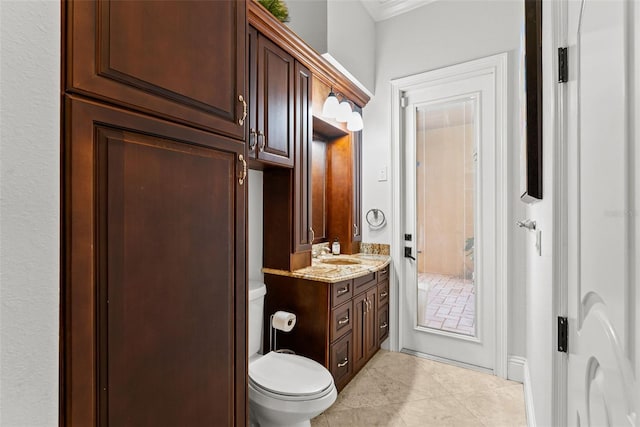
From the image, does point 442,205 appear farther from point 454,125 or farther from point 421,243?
point 454,125

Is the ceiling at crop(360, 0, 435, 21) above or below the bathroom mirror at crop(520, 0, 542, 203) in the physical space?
above

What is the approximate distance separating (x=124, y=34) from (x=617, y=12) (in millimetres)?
904

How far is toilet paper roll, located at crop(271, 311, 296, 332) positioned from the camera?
189 cm

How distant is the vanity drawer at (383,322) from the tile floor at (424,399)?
23 centimetres

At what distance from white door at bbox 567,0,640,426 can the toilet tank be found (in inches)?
58.4

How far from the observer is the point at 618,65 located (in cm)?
42

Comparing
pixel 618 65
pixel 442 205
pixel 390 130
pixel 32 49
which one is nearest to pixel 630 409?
pixel 618 65

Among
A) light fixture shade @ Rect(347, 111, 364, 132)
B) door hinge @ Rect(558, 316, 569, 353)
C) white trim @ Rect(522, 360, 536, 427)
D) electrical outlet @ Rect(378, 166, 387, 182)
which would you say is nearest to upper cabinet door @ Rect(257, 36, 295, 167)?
light fixture shade @ Rect(347, 111, 364, 132)

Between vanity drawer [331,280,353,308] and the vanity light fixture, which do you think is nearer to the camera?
vanity drawer [331,280,353,308]

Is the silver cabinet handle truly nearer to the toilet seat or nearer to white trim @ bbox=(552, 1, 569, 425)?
the toilet seat

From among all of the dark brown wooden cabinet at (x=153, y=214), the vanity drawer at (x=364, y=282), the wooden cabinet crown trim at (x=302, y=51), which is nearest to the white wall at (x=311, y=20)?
the wooden cabinet crown trim at (x=302, y=51)

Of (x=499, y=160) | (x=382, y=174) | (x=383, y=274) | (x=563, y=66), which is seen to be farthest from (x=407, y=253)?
(x=563, y=66)

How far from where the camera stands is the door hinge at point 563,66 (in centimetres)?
82

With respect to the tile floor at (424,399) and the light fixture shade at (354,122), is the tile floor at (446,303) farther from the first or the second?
the light fixture shade at (354,122)
